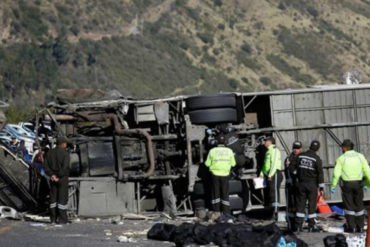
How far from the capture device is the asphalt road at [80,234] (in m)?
14.6

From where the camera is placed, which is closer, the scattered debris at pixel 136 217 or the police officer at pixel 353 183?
the police officer at pixel 353 183

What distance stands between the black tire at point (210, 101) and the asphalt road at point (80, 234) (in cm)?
270

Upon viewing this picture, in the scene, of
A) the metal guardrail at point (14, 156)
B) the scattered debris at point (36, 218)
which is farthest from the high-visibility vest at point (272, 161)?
the metal guardrail at point (14, 156)

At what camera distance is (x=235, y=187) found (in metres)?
19.4

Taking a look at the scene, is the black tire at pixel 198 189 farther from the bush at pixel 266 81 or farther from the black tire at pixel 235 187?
the bush at pixel 266 81

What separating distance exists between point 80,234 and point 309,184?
3986 millimetres

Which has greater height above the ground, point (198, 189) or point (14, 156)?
point (14, 156)

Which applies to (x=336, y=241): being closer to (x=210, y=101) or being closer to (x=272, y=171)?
(x=272, y=171)

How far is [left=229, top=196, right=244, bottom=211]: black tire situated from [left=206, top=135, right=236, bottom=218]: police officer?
0.93 meters

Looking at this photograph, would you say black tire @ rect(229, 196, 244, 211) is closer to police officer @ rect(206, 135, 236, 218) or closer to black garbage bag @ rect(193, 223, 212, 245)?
police officer @ rect(206, 135, 236, 218)

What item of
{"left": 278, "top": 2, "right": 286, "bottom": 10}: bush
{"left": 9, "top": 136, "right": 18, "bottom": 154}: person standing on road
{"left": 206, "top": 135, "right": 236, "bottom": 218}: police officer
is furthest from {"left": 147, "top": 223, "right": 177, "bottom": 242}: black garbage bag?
{"left": 278, "top": 2, "right": 286, "bottom": 10}: bush

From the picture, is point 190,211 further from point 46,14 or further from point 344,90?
point 46,14

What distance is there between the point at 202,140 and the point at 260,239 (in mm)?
6500

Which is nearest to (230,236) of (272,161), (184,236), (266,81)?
(184,236)
